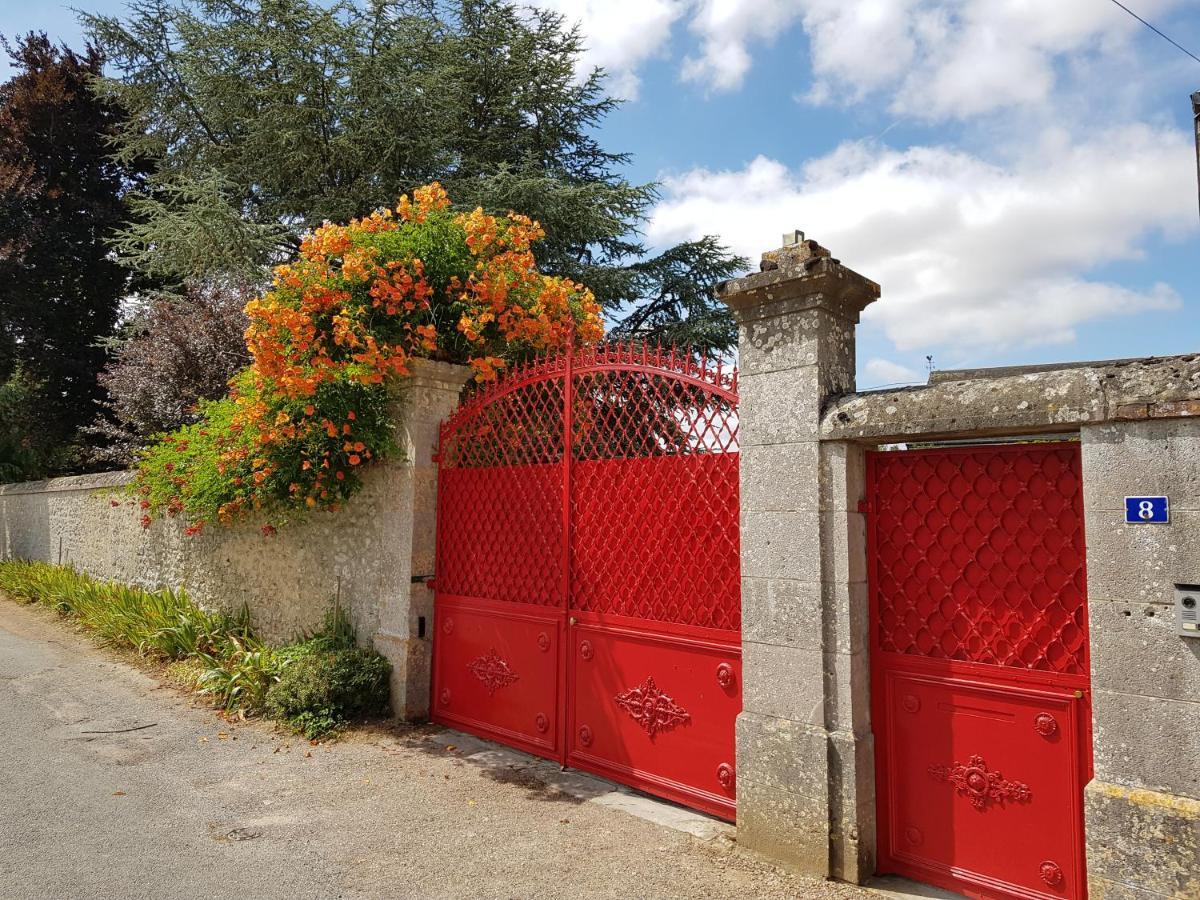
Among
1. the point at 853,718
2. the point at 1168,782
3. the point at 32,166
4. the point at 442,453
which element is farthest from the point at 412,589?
the point at 32,166

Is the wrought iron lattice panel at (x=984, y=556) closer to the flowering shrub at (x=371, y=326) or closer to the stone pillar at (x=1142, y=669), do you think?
the stone pillar at (x=1142, y=669)

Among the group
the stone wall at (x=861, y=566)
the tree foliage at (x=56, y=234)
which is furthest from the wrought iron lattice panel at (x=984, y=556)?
the tree foliage at (x=56, y=234)

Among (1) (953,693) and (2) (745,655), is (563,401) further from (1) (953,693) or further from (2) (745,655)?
(1) (953,693)

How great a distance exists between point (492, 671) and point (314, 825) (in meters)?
1.60

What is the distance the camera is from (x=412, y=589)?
599 cm

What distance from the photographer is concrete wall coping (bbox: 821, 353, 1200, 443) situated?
2.75 m

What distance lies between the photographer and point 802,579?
3.65 m

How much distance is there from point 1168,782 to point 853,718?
3.74 feet

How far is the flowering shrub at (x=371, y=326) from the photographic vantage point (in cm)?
597

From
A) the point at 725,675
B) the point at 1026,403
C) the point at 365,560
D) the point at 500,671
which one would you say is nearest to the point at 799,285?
the point at 1026,403

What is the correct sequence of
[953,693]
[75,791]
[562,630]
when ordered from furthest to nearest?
[562,630]
[75,791]
[953,693]

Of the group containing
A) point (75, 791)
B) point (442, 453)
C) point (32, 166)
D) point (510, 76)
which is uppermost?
point (510, 76)

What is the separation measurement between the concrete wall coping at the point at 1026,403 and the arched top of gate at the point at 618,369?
0.71m

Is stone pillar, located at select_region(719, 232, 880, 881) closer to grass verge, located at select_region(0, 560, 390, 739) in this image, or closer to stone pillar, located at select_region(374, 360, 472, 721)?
stone pillar, located at select_region(374, 360, 472, 721)
